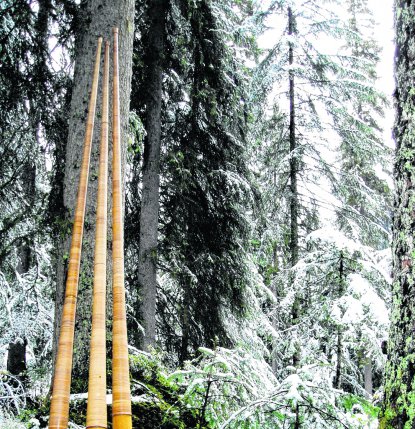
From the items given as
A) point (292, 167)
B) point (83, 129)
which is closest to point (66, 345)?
point (83, 129)

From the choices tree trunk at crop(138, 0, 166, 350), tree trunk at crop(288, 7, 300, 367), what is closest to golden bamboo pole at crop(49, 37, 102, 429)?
tree trunk at crop(138, 0, 166, 350)

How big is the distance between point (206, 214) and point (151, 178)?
0.95 meters

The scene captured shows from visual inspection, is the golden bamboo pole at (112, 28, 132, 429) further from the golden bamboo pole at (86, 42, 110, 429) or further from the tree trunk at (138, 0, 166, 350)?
the tree trunk at (138, 0, 166, 350)

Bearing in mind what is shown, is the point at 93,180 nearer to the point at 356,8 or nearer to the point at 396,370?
the point at 396,370

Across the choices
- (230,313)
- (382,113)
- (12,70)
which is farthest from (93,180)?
(382,113)

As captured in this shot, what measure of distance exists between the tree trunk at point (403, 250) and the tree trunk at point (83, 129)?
1683 mm

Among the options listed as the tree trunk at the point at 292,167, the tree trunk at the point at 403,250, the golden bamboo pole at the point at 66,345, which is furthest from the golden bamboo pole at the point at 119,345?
the tree trunk at the point at 292,167

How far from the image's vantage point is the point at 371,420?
5.90 feet

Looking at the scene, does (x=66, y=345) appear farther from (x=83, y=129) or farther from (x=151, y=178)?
(x=151, y=178)

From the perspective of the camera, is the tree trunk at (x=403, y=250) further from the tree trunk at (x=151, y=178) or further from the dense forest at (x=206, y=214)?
the tree trunk at (x=151, y=178)

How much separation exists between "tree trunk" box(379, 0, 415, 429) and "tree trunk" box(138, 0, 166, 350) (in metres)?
5.01

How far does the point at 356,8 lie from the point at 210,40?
14113 mm

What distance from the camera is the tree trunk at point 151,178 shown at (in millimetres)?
6258

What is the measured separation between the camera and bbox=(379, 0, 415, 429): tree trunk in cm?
130
